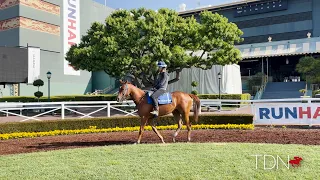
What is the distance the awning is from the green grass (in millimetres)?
42288

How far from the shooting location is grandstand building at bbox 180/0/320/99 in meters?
47.2

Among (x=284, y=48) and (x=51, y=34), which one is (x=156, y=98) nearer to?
(x=51, y=34)

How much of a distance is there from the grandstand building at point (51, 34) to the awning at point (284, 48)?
79.3 feet

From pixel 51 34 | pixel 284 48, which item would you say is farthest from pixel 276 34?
pixel 51 34

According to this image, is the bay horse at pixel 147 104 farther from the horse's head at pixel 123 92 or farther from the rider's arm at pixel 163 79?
the rider's arm at pixel 163 79

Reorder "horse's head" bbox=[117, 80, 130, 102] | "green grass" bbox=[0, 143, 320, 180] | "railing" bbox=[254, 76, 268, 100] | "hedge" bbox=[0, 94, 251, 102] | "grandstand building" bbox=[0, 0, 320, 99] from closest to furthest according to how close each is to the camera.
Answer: "green grass" bbox=[0, 143, 320, 180]
"horse's head" bbox=[117, 80, 130, 102]
"hedge" bbox=[0, 94, 251, 102]
"railing" bbox=[254, 76, 268, 100]
"grandstand building" bbox=[0, 0, 320, 99]

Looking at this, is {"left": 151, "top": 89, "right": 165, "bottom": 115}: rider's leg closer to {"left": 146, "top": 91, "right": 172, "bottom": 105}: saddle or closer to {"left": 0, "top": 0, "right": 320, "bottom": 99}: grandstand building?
{"left": 146, "top": 91, "right": 172, "bottom": 105}: saddle

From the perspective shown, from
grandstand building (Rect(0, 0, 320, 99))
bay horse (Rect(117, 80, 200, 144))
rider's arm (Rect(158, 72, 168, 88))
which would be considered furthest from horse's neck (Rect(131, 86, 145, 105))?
grandstand building (Rect(0, 0, 320, 99))

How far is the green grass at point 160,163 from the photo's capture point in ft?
18.7

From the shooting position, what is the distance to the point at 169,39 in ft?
79.3

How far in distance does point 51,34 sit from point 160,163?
4617cm

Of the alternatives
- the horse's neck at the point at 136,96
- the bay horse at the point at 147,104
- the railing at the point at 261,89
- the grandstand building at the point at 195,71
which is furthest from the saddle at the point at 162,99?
the railing at the point at 261,89

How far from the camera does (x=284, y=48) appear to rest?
158ft

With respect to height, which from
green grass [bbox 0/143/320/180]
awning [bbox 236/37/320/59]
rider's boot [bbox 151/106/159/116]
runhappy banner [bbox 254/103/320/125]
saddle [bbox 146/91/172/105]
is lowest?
green grass [bbox 0/143/320/180]
